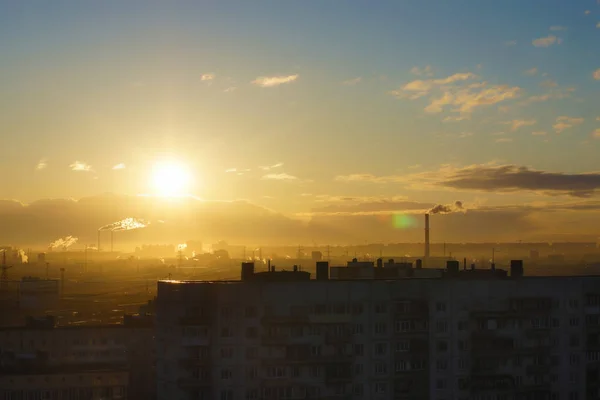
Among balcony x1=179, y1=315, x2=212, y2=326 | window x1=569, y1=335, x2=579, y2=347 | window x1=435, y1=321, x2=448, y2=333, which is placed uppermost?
balcony x1=179, y1=315, x2=212, y2=326

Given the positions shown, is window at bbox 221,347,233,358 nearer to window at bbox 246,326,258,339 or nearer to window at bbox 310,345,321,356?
window at bbox 246,326,258,339

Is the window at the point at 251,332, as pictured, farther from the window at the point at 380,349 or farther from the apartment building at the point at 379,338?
the window at the point at 380,349

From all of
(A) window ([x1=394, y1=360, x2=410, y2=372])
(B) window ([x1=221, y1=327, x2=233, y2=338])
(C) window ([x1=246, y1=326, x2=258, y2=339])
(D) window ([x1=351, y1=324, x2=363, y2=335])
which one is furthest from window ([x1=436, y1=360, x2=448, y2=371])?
(B) window ([x1=221, y1=327, x2=233, y2=338])

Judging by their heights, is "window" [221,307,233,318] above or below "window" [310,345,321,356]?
above

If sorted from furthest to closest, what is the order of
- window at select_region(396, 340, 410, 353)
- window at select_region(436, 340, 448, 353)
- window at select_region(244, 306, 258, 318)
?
window at select_region(436, 340, 448, 353) < window at select_region(396, 340, 410, 353) < window at select_region(244, 306, 258, 318)

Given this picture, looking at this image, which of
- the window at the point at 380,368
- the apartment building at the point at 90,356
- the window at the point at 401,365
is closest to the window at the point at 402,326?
the window at the point at 401,365

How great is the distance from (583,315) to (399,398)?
849 inches

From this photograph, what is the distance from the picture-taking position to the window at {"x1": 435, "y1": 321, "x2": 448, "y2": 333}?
238ft

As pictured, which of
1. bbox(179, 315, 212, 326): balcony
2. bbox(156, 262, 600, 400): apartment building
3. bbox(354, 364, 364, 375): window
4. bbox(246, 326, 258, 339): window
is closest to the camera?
bbox(179, 315, 212, 326): balcony

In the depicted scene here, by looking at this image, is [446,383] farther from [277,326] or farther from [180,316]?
[180,316]

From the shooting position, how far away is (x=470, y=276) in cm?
7888

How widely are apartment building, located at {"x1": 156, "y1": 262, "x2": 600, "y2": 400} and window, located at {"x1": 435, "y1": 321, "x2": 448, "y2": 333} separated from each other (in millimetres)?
98

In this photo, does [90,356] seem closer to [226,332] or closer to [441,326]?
[226,332]

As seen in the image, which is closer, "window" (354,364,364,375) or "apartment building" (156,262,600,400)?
"apartment building" (156,262,600,400)
